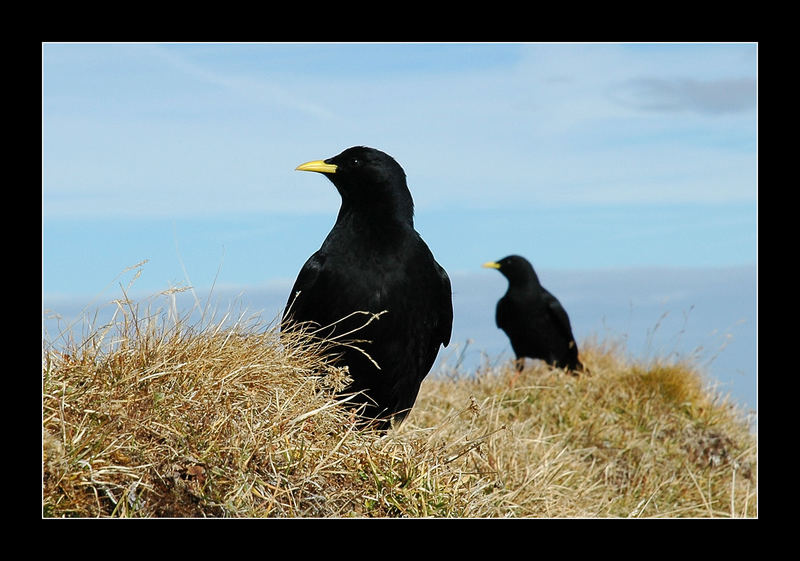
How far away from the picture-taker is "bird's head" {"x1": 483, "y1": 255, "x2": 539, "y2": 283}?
972cm

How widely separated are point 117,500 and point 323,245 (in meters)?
2.11

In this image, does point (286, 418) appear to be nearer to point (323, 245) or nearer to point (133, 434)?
point (133, 434)

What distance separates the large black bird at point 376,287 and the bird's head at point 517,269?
4669 millimetres

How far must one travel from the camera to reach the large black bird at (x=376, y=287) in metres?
4.70

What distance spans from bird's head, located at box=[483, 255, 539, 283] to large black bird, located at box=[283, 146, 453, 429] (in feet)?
15.3

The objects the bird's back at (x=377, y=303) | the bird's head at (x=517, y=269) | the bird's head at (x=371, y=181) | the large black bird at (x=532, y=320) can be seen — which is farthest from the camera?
the bird's head at (x=517, y=269)

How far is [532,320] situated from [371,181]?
4.80 m

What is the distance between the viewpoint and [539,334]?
9.22 meters

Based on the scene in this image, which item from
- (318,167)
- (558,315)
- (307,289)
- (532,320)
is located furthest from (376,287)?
(558,315)

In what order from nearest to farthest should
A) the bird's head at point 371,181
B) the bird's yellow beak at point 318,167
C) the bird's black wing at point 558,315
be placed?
1. the bird's head at point 371,181
2. the bird's yellow beak at point 318,167
3. the bird's black wing at point 558,315

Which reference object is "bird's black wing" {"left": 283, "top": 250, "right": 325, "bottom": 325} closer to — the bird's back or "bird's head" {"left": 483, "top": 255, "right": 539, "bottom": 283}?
the bird's back

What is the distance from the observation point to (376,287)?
4676 millimetres

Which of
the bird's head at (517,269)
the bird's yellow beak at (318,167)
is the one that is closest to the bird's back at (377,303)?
the bird's yellow beak at (318,167)

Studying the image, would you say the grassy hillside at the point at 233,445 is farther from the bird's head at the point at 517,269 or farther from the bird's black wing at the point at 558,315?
the bird's head at the point at 517,269
